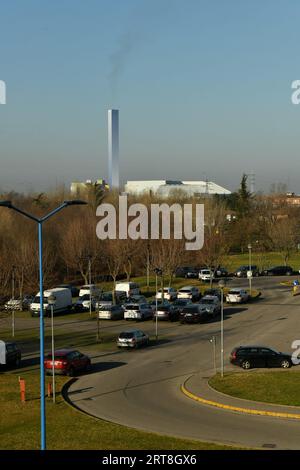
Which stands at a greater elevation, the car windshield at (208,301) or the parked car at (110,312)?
the car windshield at (208,301)

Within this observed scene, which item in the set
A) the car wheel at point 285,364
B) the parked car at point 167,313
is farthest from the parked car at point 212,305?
the car wheel at point 285,364

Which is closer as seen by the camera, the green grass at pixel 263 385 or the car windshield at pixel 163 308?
the green grass at pixel 263 385

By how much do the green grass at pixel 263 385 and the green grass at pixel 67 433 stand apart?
551 cm

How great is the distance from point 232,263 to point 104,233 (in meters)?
21.4

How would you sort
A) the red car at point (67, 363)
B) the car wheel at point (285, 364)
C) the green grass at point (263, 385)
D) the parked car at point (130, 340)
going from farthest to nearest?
the parked car at point (130, 340) < the car wheel at point (285, 364) < the red car at point (67, 363) < the green grass at point (263, 385)

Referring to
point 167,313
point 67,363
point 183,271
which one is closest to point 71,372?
point 67,363

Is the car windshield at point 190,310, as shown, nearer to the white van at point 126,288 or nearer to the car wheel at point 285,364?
the white van at point 126,288

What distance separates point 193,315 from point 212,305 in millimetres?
3165

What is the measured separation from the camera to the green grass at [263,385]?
2264cm

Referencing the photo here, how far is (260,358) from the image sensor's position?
2905 centimetres

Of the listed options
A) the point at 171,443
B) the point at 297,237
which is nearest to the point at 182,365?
the point at 171,443

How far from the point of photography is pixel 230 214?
116 metres

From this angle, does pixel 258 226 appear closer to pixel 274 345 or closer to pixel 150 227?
pixel 150 227

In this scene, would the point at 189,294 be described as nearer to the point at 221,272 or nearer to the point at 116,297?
the point at 116,297
